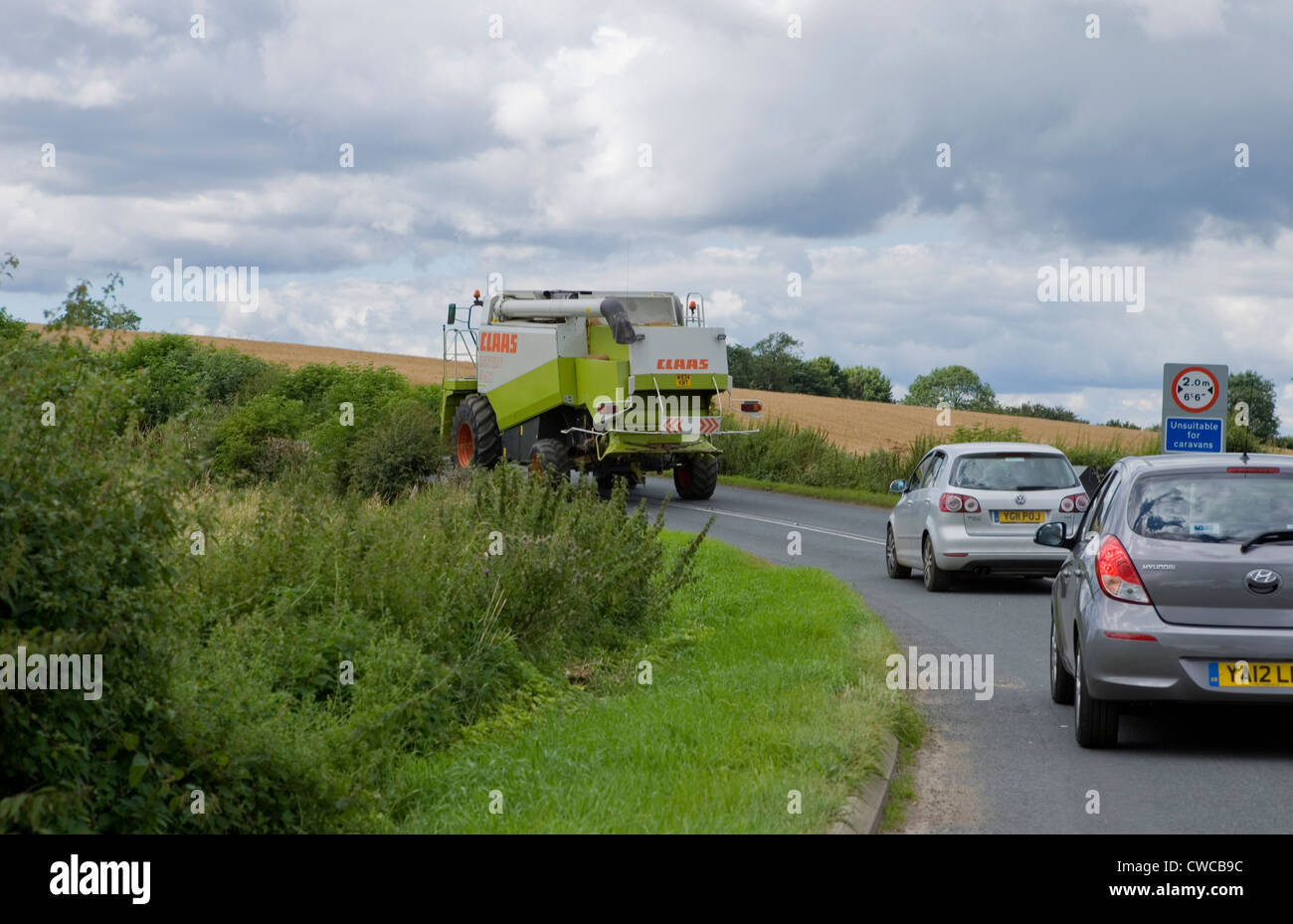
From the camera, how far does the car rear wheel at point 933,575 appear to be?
16.9 metres

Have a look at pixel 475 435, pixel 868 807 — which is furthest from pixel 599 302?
pixel 868 807

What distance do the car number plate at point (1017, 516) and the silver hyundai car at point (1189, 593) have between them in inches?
299

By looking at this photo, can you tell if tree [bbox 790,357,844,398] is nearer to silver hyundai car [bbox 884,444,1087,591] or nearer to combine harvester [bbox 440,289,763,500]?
combine harvester [bbox 440,289,763,500]

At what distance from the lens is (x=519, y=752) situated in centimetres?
799

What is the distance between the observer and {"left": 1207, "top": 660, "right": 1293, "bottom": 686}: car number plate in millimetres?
8047

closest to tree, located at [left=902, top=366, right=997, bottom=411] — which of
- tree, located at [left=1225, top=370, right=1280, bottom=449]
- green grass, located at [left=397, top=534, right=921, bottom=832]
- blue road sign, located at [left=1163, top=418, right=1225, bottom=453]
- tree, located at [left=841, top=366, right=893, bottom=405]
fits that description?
tree, located at [left=841, top=366, right=893, bottom=405]

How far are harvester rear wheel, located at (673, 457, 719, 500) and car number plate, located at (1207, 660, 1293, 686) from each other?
22422mm

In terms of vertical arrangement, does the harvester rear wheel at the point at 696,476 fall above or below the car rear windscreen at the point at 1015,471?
below

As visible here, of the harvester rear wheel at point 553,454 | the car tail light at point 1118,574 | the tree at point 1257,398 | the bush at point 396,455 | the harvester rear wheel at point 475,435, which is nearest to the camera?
the car tail light at point 1118,574

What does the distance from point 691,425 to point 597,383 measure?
195cm

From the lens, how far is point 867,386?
104938 mm

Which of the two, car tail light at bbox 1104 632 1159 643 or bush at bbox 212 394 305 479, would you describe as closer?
car tail light at bbox 1104 632 1159 643

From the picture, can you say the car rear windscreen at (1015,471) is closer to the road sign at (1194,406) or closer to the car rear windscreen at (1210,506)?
the road sign at (1194,406)

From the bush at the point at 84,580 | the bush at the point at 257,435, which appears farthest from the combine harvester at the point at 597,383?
the bush at the point at 84,580
